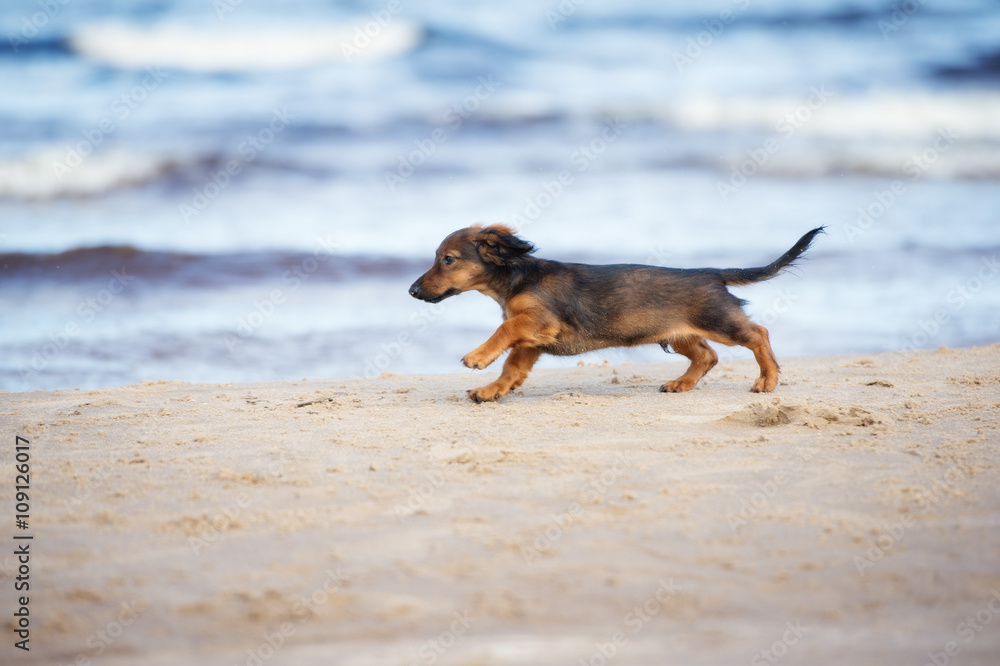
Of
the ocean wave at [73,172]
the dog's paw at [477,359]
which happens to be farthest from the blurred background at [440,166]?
the dog's paw at [477,359]

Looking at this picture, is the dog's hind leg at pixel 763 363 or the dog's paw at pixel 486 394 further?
the dog's hind leg at pixel 763 363

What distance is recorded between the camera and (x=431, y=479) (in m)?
3.05

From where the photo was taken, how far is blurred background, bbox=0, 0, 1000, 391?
808 centimetres

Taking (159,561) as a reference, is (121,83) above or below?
above

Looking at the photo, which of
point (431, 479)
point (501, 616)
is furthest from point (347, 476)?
point (501, 616)

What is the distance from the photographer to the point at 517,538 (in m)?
2.46

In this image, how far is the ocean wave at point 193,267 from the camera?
9812 mm

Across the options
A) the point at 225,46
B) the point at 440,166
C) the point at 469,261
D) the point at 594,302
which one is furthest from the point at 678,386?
the point at 225,46

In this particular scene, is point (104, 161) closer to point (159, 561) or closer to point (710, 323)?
point (710, 323)

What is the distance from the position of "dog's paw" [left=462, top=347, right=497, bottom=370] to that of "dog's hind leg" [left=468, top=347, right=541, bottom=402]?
249 mm

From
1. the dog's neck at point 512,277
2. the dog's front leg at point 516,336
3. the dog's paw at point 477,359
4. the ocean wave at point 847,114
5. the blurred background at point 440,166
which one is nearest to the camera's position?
the dog's paw at point 477,359

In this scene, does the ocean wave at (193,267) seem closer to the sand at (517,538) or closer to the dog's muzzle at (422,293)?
the dog's muzzle at (422,293)

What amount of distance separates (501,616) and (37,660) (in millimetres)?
1096

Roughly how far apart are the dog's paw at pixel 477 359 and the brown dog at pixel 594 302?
26cm
